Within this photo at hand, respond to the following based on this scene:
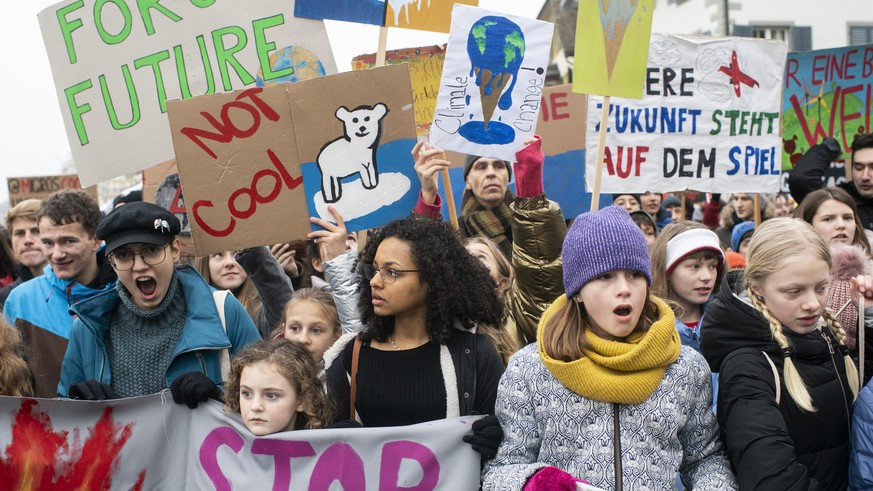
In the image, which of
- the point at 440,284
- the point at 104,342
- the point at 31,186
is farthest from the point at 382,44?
the point at 31,186

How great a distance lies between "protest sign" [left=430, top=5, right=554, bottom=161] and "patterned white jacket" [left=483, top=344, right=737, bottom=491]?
196 centimetres

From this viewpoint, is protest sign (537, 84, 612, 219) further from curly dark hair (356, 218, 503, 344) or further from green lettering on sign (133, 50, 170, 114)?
curly dark hair (356, 218, 503, 344)

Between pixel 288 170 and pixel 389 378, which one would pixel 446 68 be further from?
pixel 389 378

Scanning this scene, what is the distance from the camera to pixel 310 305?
12.9ft

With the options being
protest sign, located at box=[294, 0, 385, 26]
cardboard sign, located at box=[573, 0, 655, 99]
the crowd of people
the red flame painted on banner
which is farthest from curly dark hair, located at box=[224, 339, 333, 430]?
cardboard sign, located at box=[573, 0, 655, 99]

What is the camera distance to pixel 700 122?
623cm

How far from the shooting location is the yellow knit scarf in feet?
8.50

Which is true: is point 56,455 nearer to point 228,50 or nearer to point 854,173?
point 228,50

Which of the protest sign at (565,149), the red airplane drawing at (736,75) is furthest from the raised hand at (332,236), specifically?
the red airplane drawing at (736,75)

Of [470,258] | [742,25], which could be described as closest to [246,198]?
[470,258]

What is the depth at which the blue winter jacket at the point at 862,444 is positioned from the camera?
269cm

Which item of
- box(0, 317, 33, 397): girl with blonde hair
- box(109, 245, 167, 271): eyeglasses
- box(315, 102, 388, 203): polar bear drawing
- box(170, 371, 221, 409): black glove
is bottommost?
→ box(170, 371, 221, 409): black glove

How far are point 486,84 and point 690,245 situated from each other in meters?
1.33

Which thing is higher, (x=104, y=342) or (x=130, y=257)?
(x=130, y=257)
